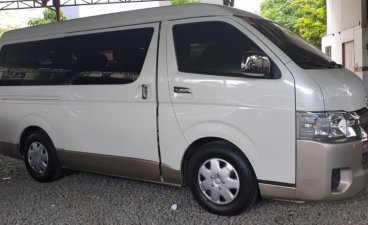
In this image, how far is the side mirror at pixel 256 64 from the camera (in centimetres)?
416

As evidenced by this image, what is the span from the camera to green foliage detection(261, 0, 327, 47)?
30469 mm

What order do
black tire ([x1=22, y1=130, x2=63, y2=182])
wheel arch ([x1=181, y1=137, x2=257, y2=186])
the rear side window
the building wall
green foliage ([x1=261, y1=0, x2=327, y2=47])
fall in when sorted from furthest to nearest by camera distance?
green foliage ([x1=261, y1=0, x2=327, y2=47])
the building wall
black tire ([x1=22, y1=130, x2=63, y2=182])
the rear side window
wheel arch ([x1=181, y1=137, x2=257, y2=186])

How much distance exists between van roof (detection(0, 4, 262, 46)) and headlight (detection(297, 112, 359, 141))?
50.9 inches

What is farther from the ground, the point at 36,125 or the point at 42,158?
the point at 36,125

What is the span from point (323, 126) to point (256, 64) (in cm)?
79

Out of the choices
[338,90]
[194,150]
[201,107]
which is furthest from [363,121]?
[194,150]

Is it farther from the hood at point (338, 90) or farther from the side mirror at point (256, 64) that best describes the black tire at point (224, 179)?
the hood at point (338, 90)

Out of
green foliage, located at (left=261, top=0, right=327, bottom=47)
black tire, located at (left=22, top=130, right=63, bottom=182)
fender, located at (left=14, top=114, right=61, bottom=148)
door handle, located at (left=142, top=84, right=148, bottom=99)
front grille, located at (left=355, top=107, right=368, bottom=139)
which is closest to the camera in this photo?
front grille, located at (left=355, top=107, right=368, bottom=139)

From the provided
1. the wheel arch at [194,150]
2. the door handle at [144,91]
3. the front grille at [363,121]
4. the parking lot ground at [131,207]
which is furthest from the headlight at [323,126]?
the door handle at [144,91]

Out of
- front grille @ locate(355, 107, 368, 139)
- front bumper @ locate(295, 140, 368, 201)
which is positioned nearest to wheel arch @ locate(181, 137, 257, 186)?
front bumper @ locate(295, 140, 368, 201)

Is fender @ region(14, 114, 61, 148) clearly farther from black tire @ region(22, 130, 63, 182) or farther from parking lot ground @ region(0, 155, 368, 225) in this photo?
parking lot ground @ region(0, 155, 368, 225)

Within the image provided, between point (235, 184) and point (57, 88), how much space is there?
2.59 metres

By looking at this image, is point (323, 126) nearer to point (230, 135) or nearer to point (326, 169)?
point (326, 169)

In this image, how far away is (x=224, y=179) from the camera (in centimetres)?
446
